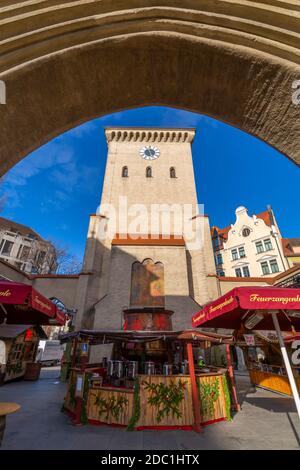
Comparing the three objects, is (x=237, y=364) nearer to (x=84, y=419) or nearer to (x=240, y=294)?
(x=84, y=419)

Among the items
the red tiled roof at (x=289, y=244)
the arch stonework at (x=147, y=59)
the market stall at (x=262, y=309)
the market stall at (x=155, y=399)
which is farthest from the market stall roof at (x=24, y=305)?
the red tiled roof at (x=289, y=244)

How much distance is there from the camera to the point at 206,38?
312 centimetres

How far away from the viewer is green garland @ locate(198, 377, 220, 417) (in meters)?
6.76

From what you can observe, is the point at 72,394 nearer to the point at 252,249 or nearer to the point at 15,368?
the point at 15,368

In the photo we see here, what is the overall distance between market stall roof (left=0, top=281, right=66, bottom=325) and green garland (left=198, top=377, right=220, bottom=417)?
504cm

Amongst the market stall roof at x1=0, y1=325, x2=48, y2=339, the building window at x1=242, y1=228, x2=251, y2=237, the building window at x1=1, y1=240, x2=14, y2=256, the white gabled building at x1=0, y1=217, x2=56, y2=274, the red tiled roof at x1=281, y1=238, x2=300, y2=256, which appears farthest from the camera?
the building window at x1=1, y1=240, x2=14, y2=256

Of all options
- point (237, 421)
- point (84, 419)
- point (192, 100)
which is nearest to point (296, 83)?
point (192, 100)

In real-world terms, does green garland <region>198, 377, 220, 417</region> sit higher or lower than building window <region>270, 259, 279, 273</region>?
lower

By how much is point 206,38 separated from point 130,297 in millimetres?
16207

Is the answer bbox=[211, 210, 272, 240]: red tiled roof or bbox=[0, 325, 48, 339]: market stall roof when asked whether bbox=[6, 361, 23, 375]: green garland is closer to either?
bbox=[0, 325, 48, 339]: market stall roof

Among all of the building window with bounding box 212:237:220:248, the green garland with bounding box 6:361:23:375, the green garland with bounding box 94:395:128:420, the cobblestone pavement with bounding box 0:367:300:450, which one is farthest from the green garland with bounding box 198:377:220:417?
the building window with bounding box 212:237:220:248

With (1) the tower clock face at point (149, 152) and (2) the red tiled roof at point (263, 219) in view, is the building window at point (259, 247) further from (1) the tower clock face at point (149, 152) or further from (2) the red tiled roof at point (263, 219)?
(1) the tower clock face at point (149, 152)

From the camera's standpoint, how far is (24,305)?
17.6 ft

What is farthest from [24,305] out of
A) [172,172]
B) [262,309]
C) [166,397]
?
[172,172]
